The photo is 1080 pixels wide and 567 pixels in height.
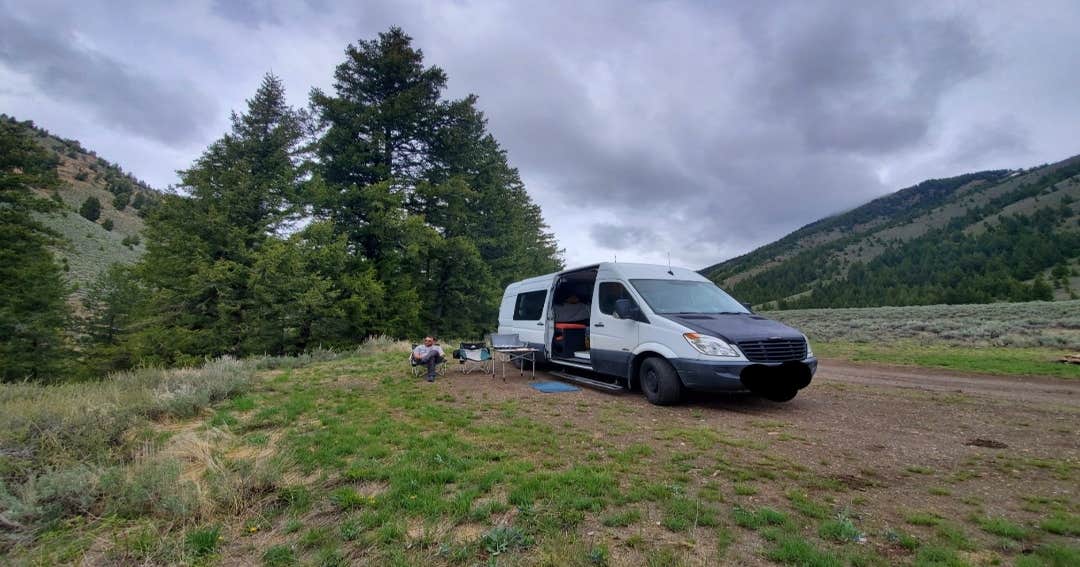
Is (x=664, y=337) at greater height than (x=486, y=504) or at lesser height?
greater

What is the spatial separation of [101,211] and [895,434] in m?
94.1

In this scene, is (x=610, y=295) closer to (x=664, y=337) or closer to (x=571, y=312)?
(x=664, y=337)

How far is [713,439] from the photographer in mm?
4727

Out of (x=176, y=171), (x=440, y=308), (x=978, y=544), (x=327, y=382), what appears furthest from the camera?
(x=440, y=308)

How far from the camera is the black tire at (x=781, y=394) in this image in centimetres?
656

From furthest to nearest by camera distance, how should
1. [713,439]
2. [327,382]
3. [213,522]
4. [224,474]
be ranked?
[327,382] → [713,439] → [224,474] → [213,522]

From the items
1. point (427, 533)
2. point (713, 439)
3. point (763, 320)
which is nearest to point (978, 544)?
point (713, 439)

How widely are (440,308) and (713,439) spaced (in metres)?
20.6

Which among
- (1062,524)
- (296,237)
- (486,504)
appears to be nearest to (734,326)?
(1062,524)

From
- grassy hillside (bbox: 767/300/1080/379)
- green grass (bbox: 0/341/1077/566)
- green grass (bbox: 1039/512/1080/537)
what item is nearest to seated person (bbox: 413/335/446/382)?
green grass (bbox: 0/341/1077/566)

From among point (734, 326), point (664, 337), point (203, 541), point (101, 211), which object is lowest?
point (203, 541)

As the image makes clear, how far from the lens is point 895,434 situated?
16.6 ft

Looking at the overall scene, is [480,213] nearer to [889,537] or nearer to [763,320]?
[763,320]

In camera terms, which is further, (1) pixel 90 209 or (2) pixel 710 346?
(1) pixel 90 209
